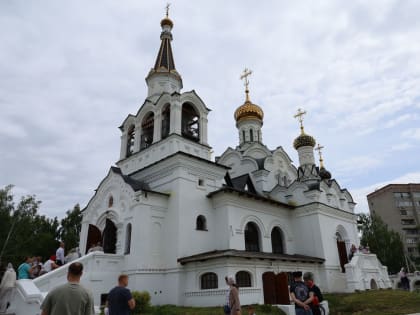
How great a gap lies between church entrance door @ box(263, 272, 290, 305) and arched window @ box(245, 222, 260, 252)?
5371mm

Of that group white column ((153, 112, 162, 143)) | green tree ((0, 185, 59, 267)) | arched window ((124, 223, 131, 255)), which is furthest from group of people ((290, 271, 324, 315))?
green tree ((0, 185, 59, 267))

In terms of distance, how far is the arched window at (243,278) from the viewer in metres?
14.2

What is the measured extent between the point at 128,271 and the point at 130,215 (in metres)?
2.51

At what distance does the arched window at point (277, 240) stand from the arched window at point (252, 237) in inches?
72.5

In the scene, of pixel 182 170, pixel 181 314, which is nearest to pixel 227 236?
pixel 182 170

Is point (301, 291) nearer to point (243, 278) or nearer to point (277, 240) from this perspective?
point (243, 278)

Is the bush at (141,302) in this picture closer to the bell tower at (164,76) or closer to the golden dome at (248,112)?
the bell tower at (164,76)

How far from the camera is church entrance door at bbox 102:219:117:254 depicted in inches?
642

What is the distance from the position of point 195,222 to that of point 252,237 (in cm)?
421

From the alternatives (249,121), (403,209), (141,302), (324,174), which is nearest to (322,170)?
(324,174)

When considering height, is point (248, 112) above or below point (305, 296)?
above

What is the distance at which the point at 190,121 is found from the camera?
19.7 metres

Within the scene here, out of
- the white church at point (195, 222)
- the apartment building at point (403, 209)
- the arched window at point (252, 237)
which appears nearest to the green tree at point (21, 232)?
the white church at point (195, 222)

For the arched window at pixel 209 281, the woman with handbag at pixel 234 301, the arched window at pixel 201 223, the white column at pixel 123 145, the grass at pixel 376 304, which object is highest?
the white column at pixel 123 145
